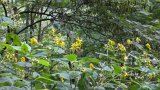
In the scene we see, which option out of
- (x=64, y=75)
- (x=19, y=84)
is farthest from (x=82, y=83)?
(x=19, y=84)

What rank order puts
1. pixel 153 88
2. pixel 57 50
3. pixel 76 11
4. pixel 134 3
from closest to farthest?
pixel 57 50 < pixel 153 88 < pixel 134 3 < pixel 76 11

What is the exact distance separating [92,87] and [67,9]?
2.53 m

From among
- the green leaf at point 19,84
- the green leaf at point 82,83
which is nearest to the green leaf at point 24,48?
the green leaf at point 19,84

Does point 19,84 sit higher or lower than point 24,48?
lower

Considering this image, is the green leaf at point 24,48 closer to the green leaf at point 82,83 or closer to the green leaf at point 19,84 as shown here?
the green leaf at point 19,84

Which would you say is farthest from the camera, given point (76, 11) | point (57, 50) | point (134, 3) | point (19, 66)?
point (76, 11)

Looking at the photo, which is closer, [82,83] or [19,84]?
[19,84]

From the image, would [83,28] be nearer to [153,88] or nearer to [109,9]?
[109,9]

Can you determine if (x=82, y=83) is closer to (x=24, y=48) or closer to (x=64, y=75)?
(x=64, y=75)

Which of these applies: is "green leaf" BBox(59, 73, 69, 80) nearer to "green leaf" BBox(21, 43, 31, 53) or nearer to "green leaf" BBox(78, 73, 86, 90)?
"green leaf" BBox(78, 73, 86, 90)

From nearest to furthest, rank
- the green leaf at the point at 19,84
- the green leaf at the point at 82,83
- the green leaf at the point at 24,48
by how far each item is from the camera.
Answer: the green leaf at the point at 24,48
the green leaf at the point at 19,84
the green leaf at the point at 82,83

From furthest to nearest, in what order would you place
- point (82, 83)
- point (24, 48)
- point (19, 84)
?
point (82, 83) → point (19, 84) → point (24, 48)

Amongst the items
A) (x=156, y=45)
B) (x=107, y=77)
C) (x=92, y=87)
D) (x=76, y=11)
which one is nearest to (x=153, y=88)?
(x=107, y=77)

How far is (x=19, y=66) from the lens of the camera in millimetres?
1438
